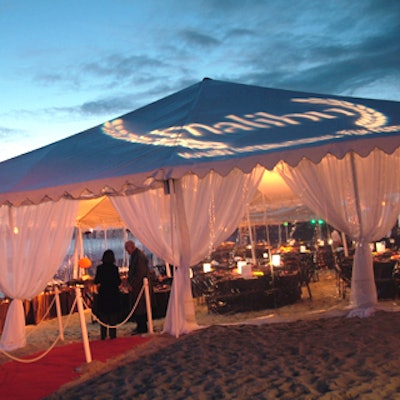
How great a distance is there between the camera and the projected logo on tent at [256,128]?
7.49m

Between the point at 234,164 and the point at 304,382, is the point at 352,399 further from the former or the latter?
the point at 234,164

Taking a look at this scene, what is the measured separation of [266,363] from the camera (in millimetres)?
5840

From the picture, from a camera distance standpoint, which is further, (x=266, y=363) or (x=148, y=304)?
(x=148, y=304)

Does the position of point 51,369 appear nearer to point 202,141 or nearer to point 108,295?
point 108,295

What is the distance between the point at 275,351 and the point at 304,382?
1408 mm

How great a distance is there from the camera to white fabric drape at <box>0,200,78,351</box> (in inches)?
339

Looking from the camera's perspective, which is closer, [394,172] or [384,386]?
[384,386]

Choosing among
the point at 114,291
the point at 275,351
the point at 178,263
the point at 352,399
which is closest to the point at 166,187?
the point at 178,263

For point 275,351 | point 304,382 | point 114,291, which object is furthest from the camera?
point 114,291

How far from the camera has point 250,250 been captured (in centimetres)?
1226

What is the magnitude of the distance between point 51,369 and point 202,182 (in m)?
3.42

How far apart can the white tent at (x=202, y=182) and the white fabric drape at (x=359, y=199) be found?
2cm

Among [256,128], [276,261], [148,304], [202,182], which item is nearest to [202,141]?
[202,182]

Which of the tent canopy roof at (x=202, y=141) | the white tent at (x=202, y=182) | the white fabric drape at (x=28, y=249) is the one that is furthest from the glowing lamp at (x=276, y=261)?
the white fabric drape at (x=28, y=249)
